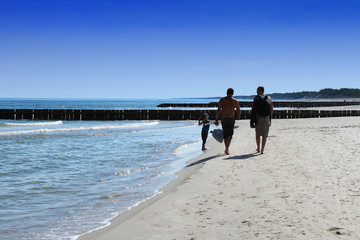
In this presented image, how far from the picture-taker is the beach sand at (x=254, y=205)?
12.8ft

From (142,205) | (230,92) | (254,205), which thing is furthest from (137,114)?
(254,205)

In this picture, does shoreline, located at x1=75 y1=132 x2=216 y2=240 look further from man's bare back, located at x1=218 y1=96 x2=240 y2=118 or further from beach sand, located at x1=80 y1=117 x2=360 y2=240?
man's bare back, located at x1=218 y1=96 x2=240 y2=118

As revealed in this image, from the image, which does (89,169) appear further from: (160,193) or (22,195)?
(160,193)

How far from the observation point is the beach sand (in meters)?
3.90

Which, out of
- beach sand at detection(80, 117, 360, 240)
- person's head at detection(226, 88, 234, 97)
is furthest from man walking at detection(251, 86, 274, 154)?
beach sand at detection(80, 117, 360, 240)

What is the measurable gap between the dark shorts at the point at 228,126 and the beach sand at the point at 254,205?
1713mm

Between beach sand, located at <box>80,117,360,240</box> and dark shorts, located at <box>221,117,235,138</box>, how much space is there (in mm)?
1713

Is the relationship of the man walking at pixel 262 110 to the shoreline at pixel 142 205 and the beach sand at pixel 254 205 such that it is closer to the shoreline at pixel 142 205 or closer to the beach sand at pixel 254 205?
the beach sand at pixel 254 205

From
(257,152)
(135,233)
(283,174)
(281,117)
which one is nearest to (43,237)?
(135,233)

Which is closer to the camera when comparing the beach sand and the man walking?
the beach sand

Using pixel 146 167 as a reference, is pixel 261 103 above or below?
above

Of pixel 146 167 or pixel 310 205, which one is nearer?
pixel 310 205

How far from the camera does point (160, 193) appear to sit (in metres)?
6.23

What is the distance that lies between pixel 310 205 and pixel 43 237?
3.34 meters
